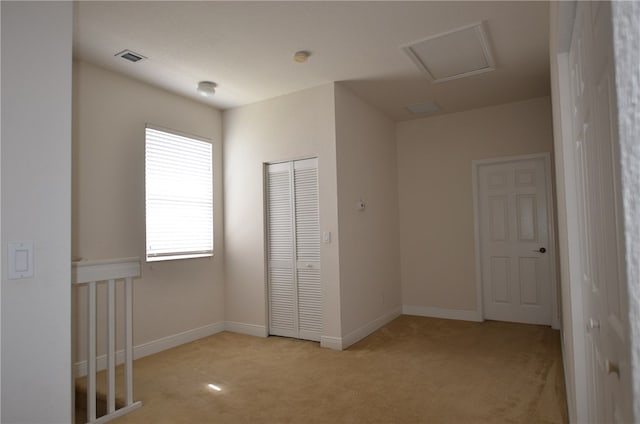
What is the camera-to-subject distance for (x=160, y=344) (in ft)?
13.0

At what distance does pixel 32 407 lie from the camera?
1.27m

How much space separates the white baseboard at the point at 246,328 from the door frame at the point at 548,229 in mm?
2689

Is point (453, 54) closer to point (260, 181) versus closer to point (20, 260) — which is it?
point (260, 181)

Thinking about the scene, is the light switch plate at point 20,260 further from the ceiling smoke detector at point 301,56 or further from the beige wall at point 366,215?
the beige wall at point 366,215

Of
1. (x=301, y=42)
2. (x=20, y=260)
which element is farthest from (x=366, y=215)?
(x=20, y=260)

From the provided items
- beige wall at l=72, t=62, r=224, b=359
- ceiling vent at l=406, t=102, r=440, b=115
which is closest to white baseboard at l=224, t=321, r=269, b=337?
beige wall at l=72, t=62, r=224, b=359

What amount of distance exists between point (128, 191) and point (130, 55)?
1.26 m

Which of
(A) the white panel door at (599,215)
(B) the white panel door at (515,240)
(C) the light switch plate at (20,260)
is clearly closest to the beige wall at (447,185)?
(B) the white panel door at (515,240)

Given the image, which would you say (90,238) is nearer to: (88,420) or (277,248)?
(88,420)

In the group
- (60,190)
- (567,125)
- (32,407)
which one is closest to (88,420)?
(32,407)

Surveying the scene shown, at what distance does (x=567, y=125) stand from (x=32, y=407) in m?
2.43

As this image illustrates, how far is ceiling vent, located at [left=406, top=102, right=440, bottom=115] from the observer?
4747 millimetres

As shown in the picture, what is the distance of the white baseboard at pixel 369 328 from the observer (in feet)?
12.9

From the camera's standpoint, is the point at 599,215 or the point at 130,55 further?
the point at 130,55
